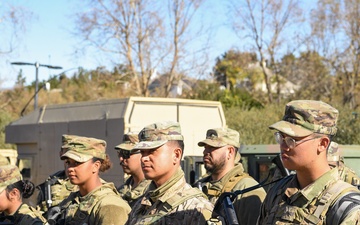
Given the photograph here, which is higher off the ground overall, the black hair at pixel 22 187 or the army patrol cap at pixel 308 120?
the army patrol cap at pixel 308 120

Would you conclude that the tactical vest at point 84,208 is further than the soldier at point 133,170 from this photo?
No

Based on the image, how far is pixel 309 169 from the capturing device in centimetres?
331

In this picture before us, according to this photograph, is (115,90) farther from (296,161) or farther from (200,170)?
(296,161)

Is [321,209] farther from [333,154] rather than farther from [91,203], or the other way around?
[333,154]

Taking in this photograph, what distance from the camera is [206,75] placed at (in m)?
29.1

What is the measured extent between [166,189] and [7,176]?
1978 mm

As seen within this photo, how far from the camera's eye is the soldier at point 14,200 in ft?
17.2

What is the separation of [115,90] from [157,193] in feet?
98.4

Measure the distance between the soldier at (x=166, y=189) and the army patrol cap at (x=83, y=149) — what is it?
1032 mm

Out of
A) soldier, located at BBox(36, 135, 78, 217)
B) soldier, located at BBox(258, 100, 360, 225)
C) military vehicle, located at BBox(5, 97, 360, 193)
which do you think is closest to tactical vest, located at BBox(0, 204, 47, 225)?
soldier, located at BBox(258, 100, 360, 225)

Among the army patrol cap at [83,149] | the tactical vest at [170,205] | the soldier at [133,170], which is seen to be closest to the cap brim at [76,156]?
the army patrol cap at [83,149]

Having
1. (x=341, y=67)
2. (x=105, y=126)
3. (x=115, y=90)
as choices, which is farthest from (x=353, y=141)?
(x=115, y=90)

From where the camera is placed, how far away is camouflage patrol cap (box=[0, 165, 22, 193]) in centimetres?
543

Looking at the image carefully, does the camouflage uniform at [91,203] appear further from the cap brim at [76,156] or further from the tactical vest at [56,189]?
the tactical vest at [56,189]
